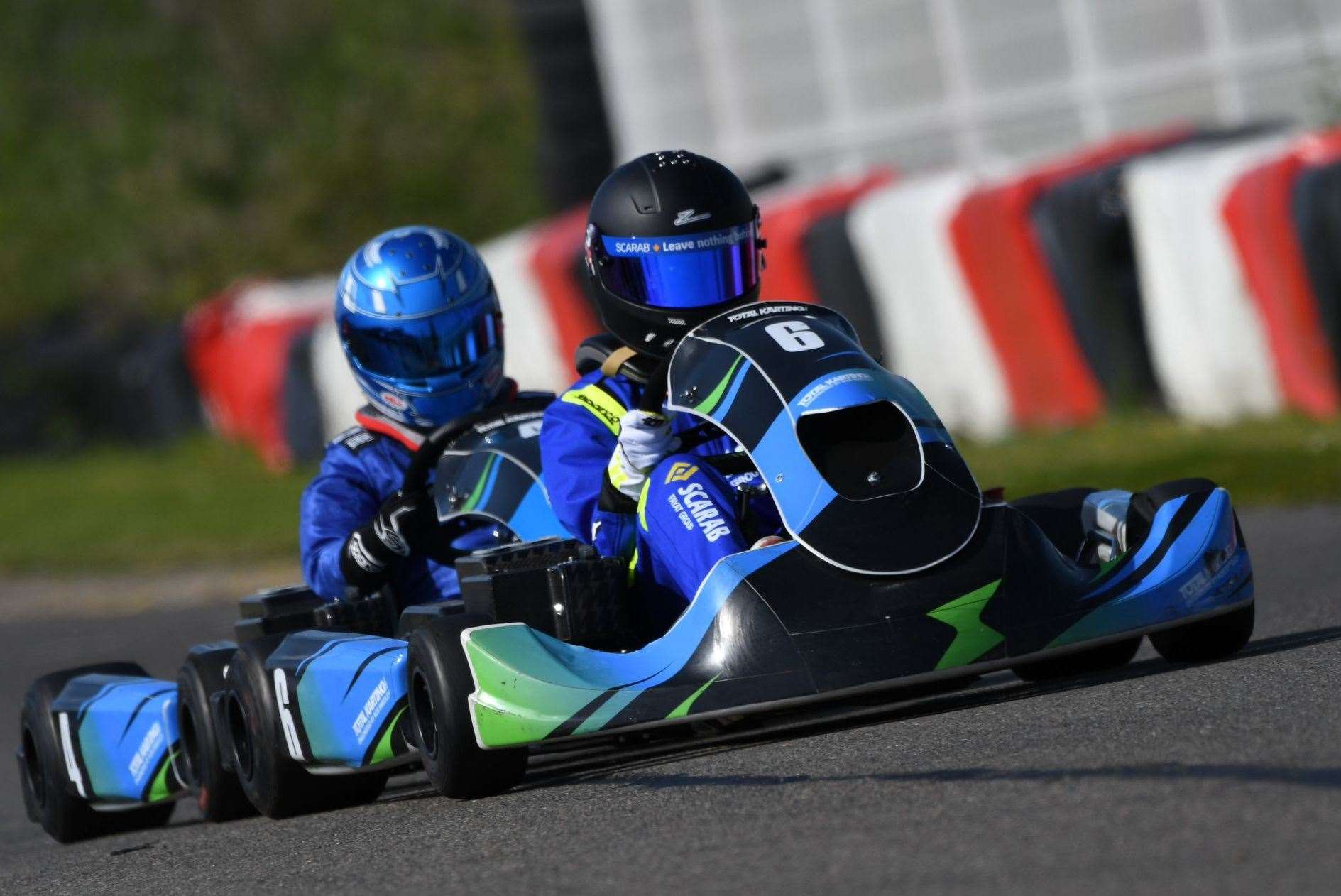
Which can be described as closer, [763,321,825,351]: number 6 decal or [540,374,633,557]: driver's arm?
[763,321,825,351]: number 6 decal

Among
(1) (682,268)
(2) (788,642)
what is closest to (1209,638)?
(2) (788,642)

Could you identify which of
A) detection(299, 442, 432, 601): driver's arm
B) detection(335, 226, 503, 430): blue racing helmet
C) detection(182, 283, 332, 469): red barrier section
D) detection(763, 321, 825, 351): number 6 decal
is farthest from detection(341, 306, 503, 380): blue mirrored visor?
detection(182, 283, 332, 469): red barrier section

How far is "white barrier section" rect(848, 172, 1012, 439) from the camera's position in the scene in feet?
39.7

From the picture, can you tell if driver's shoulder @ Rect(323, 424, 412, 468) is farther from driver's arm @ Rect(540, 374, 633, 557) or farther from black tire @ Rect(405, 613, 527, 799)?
black tire @ Rect(405, 613, 527, 799)

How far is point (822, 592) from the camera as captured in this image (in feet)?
15.1

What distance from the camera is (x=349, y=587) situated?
19.4ft

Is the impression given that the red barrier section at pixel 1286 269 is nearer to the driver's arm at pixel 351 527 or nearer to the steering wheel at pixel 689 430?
the driver's arm at pixel 351 527

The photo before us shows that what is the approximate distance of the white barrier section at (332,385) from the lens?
51.6ft

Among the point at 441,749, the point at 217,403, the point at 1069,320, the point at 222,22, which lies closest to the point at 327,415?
the point at 217,403

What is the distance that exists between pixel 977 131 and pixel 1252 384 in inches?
234

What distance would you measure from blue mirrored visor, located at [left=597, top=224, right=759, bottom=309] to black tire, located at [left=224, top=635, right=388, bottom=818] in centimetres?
120

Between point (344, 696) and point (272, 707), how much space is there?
0.97 feet

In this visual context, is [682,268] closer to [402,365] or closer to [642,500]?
[642,500]

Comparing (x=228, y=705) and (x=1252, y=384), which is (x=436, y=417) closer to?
(x=228, y=705)
